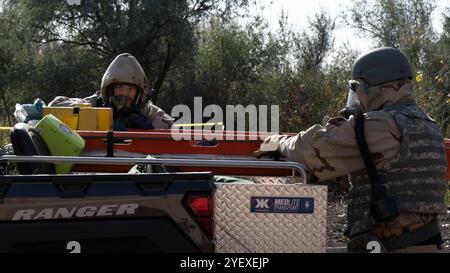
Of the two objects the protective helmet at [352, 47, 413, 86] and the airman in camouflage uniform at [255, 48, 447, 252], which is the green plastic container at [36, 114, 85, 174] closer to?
the airman in camouflage uniform at [255, 48, 447, 252]

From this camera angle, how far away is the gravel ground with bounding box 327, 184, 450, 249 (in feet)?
28.1

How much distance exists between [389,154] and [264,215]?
0.78 meters

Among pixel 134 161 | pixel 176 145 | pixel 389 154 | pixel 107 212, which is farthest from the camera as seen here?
pixel 176 145

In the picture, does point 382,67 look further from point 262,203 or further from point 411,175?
point 262,203

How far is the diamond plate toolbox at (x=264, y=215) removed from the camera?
3943 millimetres

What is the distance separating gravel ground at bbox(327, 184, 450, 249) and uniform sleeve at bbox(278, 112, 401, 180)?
3.85 meters

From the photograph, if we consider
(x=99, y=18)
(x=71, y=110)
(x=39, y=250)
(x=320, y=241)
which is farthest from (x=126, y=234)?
(x=99, y=18)

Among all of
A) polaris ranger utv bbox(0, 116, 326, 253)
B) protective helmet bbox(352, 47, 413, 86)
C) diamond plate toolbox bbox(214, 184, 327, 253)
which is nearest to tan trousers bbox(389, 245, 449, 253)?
diamond plate toolbox bbox(214, 184, 327, 253)

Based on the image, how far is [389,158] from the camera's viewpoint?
4273 millimetres

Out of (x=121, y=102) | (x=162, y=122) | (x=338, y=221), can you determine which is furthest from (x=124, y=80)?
(x=338, y=221)

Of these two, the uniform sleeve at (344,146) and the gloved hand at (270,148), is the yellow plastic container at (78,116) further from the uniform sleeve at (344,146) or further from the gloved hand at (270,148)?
the uniform sleeve at (344,146)

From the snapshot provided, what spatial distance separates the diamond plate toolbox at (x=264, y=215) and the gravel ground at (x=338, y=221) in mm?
4173
